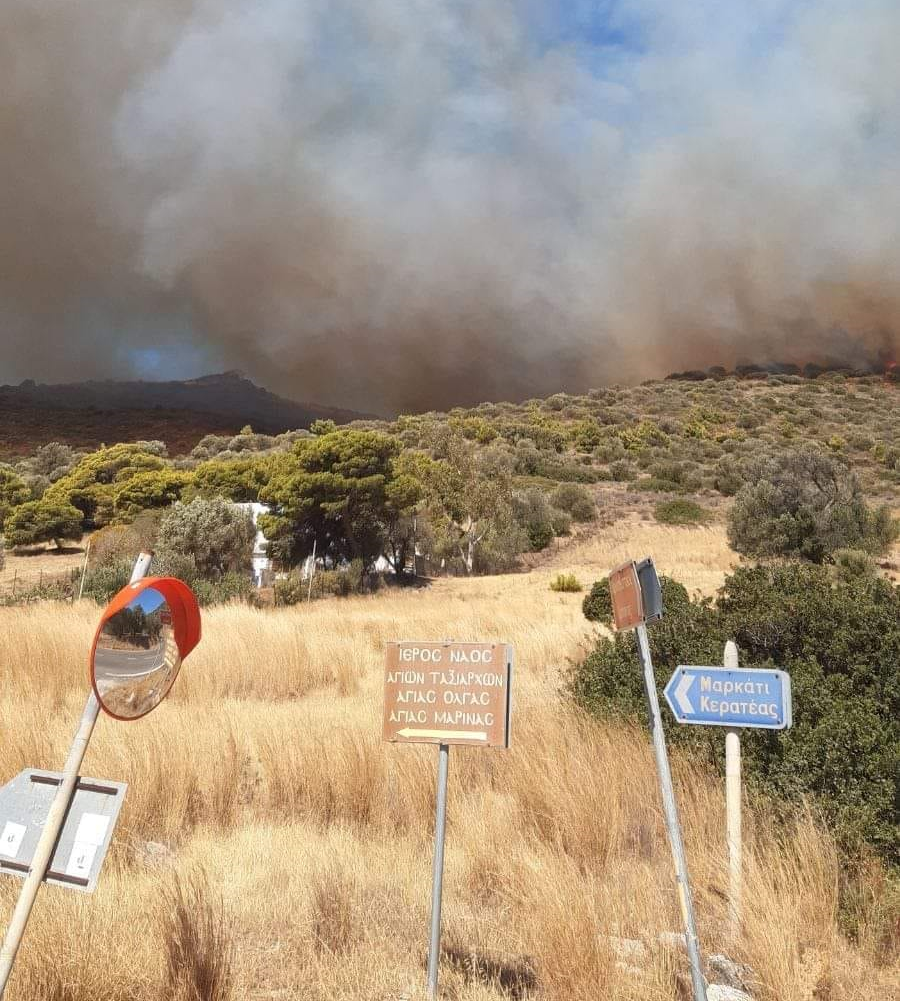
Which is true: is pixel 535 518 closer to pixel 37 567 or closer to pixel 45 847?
pixel 37 567

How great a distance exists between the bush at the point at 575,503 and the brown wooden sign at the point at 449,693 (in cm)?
3039

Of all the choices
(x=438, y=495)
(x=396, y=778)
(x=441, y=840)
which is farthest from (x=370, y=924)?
(x=438, y=495)

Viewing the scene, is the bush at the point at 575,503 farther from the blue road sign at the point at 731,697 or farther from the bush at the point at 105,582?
the blue road sign at the point at 731,697

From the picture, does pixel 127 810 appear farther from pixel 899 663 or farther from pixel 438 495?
pixel 438 495

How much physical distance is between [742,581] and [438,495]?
800 inches

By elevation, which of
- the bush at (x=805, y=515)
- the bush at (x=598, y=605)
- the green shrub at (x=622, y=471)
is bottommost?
the bush at (x=598, y=605)

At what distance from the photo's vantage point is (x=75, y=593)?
1620cm

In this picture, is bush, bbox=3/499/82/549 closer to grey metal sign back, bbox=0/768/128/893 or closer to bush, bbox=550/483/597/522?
bush, bbox=550/483/597/522

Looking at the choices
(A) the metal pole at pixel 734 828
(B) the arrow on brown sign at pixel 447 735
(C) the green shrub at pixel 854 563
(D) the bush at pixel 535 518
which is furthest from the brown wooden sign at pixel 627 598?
(D) the bush at pixel 535 518

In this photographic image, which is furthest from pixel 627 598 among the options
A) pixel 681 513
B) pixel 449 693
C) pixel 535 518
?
pixel 681 513

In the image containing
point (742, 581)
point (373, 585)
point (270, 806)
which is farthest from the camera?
point (373, 585)

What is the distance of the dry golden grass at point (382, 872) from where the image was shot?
2684mm

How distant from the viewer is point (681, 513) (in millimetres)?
31906

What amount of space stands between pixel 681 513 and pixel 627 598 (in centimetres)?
3042
